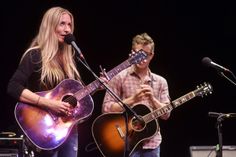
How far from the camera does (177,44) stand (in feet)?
20.7

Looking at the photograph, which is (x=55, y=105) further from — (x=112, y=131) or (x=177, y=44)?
(x=177, y=44)

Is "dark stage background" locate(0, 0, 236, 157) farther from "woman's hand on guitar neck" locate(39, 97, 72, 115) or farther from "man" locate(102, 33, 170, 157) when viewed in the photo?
"woman's hand on guitar neck" locate(39, 97, 72, 115)

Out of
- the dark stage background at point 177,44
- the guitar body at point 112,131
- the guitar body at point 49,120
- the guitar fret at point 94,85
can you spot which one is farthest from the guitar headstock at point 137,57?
the dark stage background at point 177,44

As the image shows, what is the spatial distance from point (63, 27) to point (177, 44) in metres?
2.85

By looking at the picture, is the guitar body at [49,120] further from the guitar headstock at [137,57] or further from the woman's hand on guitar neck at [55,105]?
the guitar headstock at [137,57]

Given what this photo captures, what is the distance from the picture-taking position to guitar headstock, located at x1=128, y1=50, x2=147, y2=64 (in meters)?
4.01

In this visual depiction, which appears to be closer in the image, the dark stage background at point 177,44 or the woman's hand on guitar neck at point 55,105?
the woman's hand on guitar neck at point 55,105

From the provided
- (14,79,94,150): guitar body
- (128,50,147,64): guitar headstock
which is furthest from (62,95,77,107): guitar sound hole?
(128,50,147,64): guitar headstock

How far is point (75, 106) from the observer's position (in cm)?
367

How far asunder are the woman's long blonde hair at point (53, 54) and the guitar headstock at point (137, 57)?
52cm

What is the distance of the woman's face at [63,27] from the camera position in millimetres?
3760

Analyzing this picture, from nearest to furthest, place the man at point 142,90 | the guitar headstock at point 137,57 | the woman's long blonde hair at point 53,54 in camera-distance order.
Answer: the woman's long blonde hair at point 53,54, the guitar headstock at point 137,57, the man at point 142,90

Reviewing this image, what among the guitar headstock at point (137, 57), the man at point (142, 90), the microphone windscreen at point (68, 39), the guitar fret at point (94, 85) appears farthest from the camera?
the man at point (142, 90)

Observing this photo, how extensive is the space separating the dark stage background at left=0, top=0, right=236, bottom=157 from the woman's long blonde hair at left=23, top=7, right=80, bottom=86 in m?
2.07
